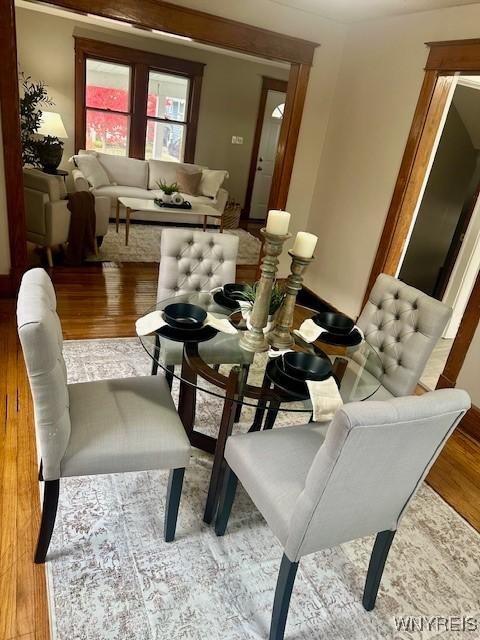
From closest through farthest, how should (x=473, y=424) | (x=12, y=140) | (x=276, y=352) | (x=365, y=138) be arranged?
(x=276, y=352) < (x=473, y=424) < (x=12, y=140) < (x=365, y=138)

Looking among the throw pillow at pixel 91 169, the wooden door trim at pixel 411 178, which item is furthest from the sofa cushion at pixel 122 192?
the wooden door trim at pixel 411 178

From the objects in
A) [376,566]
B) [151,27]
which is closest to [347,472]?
[376,566]

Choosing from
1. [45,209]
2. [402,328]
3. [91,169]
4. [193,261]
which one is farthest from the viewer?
[91,169]

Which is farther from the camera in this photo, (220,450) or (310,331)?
(310,331)

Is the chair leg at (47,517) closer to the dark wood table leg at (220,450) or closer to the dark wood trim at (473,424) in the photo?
the dark wood table leg at (220,450)

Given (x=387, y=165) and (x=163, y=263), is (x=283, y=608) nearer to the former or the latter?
(x=163, y=263)

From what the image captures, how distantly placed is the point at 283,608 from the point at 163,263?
5.36ft

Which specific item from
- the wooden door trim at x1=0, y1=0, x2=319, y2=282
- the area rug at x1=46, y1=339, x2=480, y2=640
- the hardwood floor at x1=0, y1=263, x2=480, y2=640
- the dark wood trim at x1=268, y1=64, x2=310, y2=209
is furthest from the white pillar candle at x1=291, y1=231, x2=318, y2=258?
the dark wood trim at x1=268, y1=64, x2=310, y2=209

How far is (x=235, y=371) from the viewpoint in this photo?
1657mm

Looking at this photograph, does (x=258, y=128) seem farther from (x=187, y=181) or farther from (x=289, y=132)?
(x=289, y=132)

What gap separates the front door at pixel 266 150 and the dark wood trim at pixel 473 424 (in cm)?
550

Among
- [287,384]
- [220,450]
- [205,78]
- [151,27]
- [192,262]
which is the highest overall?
[205,78]

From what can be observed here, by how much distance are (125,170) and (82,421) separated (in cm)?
545

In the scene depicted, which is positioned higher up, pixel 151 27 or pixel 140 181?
pixel 151 27
